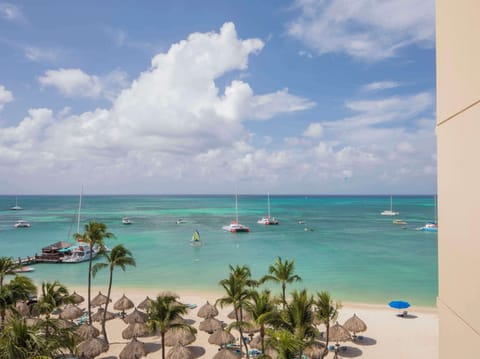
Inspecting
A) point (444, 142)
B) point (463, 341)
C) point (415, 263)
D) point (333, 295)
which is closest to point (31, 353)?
point (463, 341)

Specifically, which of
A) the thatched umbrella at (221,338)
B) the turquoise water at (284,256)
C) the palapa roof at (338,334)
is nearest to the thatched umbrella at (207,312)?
the thatched umbrella at (221,338)

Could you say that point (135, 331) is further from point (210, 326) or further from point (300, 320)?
point (300, 320)

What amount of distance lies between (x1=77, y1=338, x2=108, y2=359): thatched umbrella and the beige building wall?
18468mm

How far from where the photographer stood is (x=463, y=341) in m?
2.84

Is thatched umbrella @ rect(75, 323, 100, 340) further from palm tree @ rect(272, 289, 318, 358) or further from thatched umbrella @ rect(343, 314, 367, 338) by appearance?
thatched umbrella @ rect(343, 314, 367, 338)

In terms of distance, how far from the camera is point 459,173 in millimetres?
2781

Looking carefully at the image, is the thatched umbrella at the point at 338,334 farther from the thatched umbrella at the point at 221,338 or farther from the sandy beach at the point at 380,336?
the thatched umbrella at the point at 221,338

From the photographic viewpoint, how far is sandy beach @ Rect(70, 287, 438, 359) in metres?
18.5

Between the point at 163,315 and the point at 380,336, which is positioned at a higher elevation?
the point at 163,315

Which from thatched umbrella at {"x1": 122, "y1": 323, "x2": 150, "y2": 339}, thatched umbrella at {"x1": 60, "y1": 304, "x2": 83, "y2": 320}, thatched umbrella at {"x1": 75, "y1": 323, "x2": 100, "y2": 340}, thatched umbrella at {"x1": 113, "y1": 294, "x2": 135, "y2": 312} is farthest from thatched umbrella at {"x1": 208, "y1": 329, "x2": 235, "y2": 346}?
thatched umbrella at {"x1": 60, "y1": 304, "x2": 83, "y2": 320}

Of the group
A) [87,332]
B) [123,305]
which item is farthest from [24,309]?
[87,332]

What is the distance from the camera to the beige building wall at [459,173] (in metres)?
2.56

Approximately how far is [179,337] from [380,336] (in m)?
12.9

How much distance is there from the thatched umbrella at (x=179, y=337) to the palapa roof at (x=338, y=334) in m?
8.03
